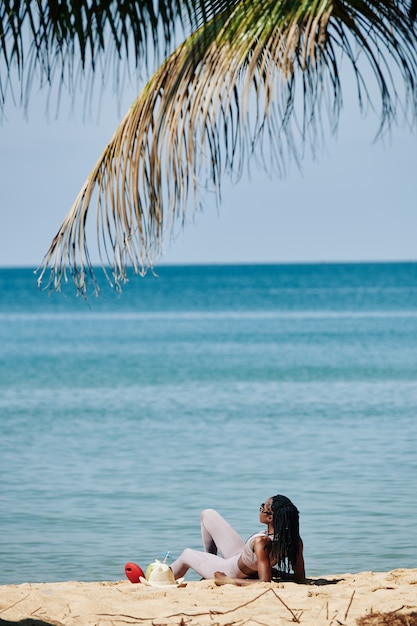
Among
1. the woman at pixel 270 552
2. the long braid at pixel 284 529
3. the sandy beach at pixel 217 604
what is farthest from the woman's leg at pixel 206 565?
the long braid at pixel 284 529

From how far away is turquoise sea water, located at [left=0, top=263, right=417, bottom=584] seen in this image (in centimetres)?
844

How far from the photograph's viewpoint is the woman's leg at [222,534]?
22.0ft

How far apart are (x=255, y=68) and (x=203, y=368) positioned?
2348cm

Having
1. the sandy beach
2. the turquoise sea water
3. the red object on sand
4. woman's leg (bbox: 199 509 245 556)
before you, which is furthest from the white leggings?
the turquoise sea water

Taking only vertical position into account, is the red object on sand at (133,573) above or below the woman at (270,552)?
below

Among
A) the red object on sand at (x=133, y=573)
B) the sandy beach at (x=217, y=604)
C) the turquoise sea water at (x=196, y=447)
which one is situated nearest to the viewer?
the sandy beach at (x=217, y=604)

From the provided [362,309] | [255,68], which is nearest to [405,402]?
[255,68]

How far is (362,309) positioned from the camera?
62125mm

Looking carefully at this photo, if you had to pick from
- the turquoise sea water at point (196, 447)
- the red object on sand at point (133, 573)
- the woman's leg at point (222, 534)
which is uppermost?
the woman's leg at point (222, 534)

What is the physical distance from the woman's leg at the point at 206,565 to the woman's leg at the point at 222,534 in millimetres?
98

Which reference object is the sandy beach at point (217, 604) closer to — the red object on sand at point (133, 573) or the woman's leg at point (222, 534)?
the red object on sand at point (133, 573)

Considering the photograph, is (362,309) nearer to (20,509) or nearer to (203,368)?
(203,368)

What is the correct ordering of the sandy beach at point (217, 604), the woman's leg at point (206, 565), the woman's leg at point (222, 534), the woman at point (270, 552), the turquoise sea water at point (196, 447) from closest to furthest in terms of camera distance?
the sandy beach at point (217, 604) < the woman at point (270, 552) < the woman's leg at point (206, 565) < the woman's leg at point (222, 534) < the turquoise sea water at point (196, 447)

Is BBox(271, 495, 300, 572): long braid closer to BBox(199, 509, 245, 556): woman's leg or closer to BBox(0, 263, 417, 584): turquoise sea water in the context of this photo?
BBox(199, 509, 245, 556): woman's leg
